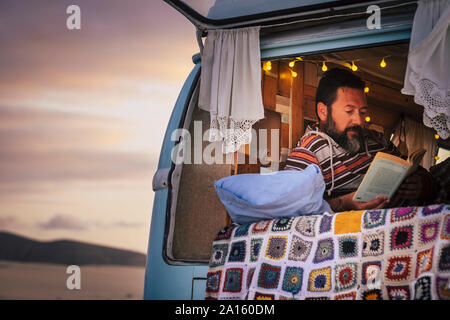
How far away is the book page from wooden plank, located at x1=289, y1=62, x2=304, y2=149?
4.53ft

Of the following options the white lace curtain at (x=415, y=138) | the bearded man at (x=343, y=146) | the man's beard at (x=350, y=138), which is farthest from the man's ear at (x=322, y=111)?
the white lace curtain at (x=415, y=138)

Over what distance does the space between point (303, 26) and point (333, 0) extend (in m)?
0.29

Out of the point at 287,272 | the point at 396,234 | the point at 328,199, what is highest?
the point at 328,199

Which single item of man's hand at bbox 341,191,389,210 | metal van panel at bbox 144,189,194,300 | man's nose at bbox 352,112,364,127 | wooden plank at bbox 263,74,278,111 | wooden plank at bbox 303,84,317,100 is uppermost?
wooden plank at bbox 303,84,317,100

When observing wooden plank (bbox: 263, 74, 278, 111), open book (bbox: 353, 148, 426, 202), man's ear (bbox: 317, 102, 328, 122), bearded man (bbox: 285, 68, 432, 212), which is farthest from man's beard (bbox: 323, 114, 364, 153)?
open book (bbox: 353, 148, 426, 202)

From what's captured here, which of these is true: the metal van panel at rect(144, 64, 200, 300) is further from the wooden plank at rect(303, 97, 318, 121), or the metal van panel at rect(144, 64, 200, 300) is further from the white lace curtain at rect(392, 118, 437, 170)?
the white lace curtain at rect(392, 118, 437, 170)

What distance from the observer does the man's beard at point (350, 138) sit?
4.48m

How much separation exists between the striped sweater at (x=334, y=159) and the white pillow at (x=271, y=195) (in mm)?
1107

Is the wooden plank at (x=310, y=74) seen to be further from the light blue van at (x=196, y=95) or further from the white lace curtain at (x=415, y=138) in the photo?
the light blue van at (x=196, y=95)

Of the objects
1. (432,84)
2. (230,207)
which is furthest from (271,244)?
(432,84)

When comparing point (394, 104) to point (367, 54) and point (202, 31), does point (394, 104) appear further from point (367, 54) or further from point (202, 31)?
point (202, 31)

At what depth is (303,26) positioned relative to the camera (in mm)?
3168

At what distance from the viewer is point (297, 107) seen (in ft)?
16.0

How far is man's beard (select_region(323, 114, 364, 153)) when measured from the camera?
4.48 metres
